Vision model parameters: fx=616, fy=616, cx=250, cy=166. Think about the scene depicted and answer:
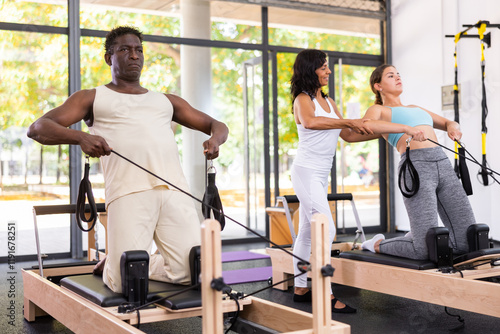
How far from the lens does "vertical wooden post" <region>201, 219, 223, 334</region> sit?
164cm

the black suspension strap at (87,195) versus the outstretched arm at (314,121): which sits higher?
the outstretched arm at (314,121)

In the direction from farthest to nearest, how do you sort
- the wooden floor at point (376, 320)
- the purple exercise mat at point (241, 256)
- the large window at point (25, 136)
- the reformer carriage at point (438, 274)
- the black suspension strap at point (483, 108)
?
1. the black suspension strap at point (483, 108)
2. the large window at point (25, 136)
3. the purple exercise mat at point (241, 256)
4. the wooden floor at point (376, 320)
5. the reformer carriage at point (438, 274)

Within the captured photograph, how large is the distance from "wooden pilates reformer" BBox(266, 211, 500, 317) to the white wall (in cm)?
264

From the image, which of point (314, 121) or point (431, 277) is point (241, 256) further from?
point (431, 277)

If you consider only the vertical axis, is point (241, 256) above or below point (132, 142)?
below

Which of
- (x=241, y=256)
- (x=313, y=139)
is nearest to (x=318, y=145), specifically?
(x=313, y=139)

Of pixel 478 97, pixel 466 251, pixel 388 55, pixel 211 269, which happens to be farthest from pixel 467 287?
pixel 388 55

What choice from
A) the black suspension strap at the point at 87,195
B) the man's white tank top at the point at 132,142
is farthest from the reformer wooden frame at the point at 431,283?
the black suspension strap at the point at 87,195

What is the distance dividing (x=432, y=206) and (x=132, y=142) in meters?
1.52

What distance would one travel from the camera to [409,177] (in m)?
3.09

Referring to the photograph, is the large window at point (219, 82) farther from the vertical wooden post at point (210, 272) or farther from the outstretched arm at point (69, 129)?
the vertical wooden post at point (210, 272)

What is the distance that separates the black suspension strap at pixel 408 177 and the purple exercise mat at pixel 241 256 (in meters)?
2.10

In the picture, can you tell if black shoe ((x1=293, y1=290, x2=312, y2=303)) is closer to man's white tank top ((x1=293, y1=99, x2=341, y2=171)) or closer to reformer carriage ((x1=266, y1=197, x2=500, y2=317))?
reformer carriage ((x1=266, y1=197, x2=500, y2=317))

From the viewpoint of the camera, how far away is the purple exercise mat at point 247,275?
13.1ft
